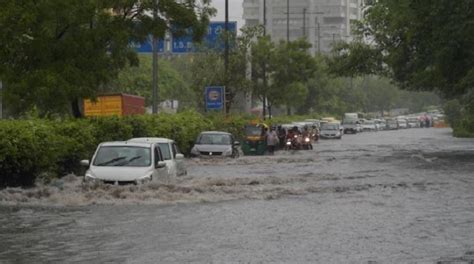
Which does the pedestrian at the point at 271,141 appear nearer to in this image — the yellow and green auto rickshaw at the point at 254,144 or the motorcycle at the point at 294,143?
the yellow and green auto rickshaw at the point at 254,144

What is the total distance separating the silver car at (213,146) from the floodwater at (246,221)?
32.1 ft

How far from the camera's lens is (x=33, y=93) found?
2667 centimetres

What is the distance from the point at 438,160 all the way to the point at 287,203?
22.2 m

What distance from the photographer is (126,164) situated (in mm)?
22469

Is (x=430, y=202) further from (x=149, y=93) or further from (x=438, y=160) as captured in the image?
(x=149, y=93)

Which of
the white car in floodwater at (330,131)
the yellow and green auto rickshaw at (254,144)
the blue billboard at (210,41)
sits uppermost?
the blue billboard at (210,41)

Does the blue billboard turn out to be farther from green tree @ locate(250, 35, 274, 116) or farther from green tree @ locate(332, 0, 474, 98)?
green tree @ locate(250, 35, 274, 116)

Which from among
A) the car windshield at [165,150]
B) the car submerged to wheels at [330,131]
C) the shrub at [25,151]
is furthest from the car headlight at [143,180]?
the car submerged to wheels at [330,131]

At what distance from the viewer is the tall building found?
177m

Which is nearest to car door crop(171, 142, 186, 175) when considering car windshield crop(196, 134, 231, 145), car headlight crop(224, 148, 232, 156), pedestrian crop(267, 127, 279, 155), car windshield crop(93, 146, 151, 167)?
car windshield crop(93, 146, 151, 167)

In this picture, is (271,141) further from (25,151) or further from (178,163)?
(25,151)

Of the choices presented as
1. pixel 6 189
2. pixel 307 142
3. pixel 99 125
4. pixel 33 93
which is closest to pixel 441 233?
pixel 6 189

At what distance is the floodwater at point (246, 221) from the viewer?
44.5 feet

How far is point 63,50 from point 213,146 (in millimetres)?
14382
